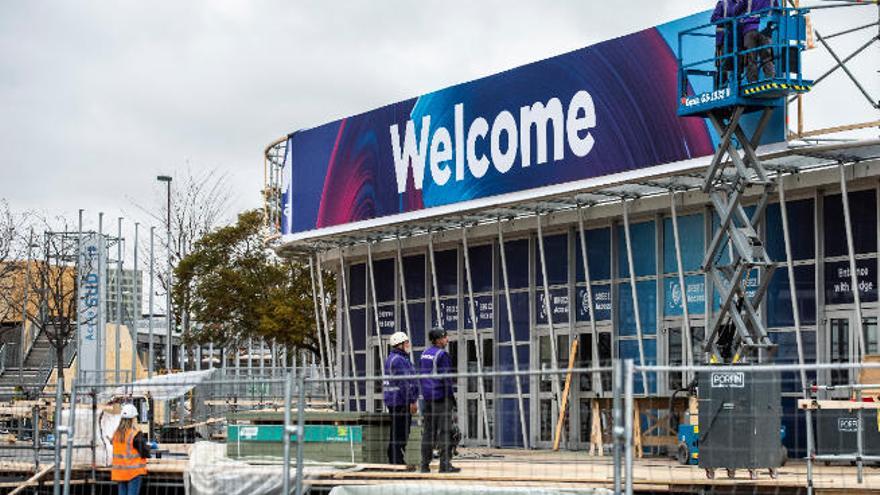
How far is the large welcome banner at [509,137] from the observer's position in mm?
23297

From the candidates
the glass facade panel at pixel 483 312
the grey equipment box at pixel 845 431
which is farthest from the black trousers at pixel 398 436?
the glass facade panel at pixel 483 312

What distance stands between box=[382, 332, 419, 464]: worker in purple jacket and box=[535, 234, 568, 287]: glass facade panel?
29.1ft

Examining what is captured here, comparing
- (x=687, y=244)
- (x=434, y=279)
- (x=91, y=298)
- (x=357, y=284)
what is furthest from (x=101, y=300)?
(x=687, y=244)

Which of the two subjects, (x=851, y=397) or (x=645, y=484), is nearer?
(x=645, y=484)

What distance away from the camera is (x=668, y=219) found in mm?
25109

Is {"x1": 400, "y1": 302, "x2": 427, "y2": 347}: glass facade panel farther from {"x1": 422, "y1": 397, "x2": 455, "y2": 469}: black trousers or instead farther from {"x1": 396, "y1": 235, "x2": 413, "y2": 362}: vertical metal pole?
{"x1": 422, "y1": 397, "x2": 455, "y2": 469}: black trousers

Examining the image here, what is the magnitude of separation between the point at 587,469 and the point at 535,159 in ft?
→ 30.3

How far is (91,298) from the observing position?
50750mm

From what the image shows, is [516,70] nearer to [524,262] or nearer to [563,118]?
[563,118]

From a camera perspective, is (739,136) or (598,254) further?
(598,254)

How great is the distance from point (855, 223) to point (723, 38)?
337 cm

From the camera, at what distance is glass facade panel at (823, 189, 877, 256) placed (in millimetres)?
21406

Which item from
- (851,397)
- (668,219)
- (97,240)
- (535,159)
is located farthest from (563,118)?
(97,240)

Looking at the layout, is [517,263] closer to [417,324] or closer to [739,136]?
[417,324]
